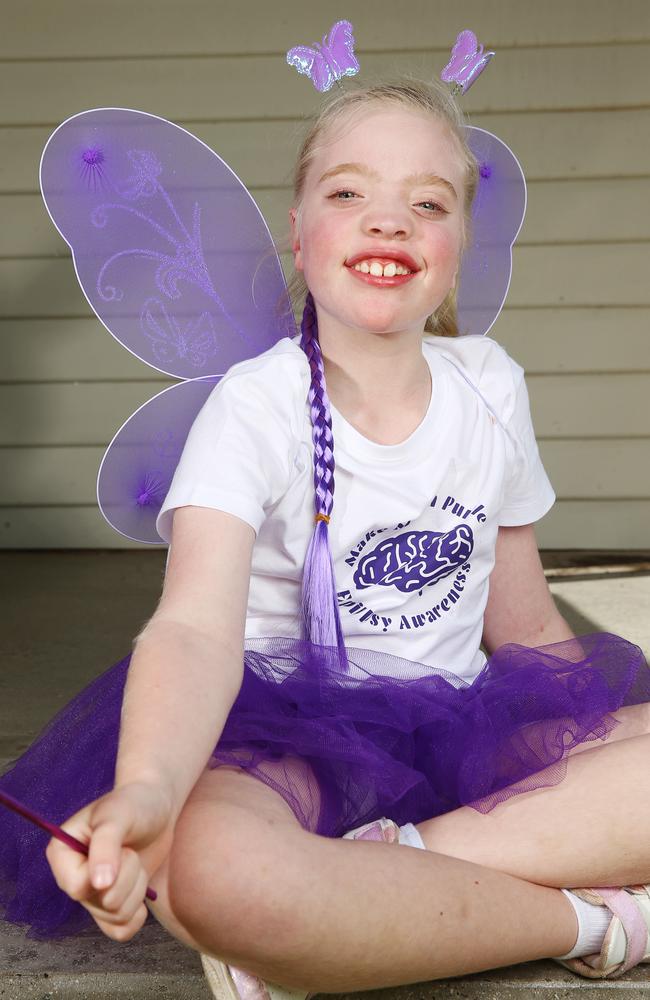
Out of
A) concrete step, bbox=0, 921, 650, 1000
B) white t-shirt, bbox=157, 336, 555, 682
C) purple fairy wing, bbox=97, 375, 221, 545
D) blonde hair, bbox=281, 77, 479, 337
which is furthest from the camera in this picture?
purple fairy wing, bbox=97, 375, 221, 545

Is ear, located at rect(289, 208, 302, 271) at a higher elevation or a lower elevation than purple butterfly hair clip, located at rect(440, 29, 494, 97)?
lower

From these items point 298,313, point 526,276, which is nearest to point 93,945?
point 298,313

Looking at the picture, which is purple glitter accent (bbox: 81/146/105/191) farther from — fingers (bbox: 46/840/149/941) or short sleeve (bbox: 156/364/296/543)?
fingers (bbox: 46/840/149/941)

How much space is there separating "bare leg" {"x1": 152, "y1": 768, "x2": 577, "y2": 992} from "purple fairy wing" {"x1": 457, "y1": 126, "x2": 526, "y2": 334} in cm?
96

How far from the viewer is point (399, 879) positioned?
3.89 feet

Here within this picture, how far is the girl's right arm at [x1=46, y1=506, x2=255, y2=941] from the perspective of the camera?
37.9 inches

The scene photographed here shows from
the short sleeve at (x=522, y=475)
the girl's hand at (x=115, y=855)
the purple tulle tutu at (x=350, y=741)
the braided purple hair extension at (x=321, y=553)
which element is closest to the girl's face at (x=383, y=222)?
the braided purple hair extension at (x=321, y=553)

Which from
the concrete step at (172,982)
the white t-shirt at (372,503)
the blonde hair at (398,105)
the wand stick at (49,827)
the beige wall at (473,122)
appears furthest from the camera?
the beige wall at (473,122)

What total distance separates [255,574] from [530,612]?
0.47 meters

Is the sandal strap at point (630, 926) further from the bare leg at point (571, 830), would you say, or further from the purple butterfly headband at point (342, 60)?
the purple butterfly headband at point (342, 60)

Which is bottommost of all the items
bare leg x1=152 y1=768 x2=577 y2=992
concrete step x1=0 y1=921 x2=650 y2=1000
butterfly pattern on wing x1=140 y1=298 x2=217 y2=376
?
concrete step x1=0 y1=921 x2=650 y2=1000

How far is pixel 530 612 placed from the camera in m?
1.78

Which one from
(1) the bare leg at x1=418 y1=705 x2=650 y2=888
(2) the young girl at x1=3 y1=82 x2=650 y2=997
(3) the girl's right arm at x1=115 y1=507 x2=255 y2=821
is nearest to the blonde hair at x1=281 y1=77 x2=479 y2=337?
(2) the young girl at x1=3 y1=82 x2=650 y2=997

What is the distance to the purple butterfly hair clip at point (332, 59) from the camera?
165 centimetres
